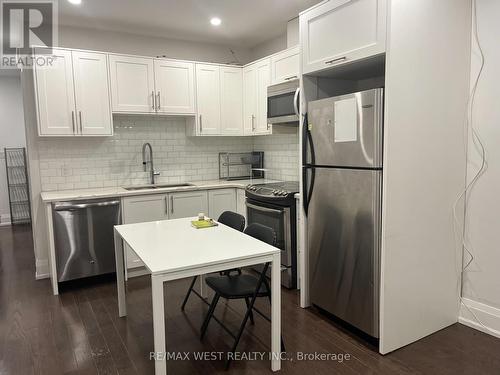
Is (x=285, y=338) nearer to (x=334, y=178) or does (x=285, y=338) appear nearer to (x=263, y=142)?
(x=334, y=178)

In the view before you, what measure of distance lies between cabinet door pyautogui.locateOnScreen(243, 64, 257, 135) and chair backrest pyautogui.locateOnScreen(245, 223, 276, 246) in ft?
6.80

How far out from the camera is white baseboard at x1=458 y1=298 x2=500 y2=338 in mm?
2646

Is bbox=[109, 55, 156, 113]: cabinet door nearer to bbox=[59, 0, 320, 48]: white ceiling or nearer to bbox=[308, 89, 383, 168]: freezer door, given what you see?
bbox=[59, 0, 320, 48]: white ceiling

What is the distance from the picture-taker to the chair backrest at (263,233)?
2.47m

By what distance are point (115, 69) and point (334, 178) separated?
8.89 feet

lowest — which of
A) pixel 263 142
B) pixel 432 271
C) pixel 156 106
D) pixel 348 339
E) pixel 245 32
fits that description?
pixel 348 339

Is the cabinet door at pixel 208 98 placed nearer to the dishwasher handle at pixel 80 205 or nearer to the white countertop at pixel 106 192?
the white countertop at pixel 106 192

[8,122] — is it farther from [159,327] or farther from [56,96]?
[159,327]

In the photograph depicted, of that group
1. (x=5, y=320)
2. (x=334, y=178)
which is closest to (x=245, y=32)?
(x=334, y=178)

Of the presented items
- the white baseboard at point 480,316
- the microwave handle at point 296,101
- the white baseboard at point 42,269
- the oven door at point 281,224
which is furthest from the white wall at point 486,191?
the white baseboard at point 42,269

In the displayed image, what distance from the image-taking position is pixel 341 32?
2.57 meters

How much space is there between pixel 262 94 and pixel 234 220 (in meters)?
1.90

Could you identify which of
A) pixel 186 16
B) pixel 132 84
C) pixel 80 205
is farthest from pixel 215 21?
pixel 80 205

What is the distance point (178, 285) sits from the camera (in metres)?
3.73
